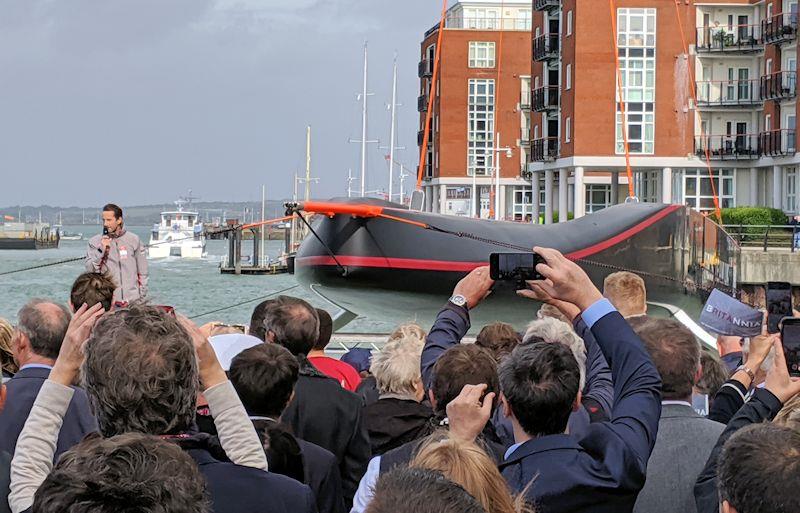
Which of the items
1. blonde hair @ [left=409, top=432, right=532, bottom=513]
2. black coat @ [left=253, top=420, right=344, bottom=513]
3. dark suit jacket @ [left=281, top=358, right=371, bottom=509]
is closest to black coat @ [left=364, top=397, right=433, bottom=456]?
dark suit jacket @ [left=281, top=358, right=371, bottom=509]

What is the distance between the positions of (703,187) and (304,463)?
54.6 meters

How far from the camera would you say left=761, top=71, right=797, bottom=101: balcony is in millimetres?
52312

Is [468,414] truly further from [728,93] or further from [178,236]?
[178,236]

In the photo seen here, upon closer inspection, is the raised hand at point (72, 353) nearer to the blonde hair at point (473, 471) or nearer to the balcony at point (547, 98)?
the blonde hair at point (473, 471)

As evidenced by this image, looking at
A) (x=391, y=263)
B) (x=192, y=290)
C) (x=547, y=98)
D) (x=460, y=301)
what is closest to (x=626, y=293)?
(x=460, y=301)

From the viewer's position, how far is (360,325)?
124 feet

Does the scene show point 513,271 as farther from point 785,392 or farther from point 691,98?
point 691,98

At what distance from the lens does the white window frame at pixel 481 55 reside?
7994cm

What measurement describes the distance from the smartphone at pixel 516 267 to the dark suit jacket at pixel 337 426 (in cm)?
142

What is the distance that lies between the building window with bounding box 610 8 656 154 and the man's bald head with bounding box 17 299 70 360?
1814 inches

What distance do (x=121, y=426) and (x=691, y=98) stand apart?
52.4 meters

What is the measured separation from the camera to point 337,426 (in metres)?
5.12

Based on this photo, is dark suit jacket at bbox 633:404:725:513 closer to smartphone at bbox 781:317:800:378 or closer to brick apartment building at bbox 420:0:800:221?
smartphone at bbox 781:317:800:378

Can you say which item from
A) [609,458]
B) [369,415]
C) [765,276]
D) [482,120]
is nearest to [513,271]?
[609,458]
